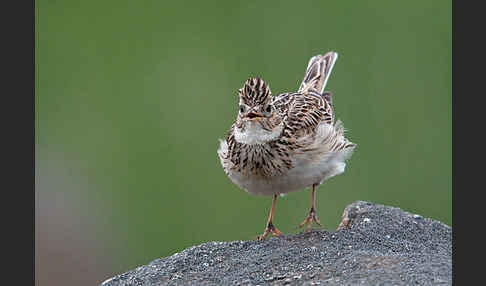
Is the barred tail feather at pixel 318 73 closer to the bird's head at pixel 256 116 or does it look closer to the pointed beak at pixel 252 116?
the bird's head at pixel 256 116

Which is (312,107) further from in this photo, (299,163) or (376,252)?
(376,252)

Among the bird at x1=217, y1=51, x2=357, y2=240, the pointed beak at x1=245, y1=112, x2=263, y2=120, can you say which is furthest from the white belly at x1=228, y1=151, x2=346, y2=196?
the pointed beak at x1=245, y1=112, x2=263, y2=120

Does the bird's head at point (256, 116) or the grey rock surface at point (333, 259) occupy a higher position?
the bird's head at point (256, 116)

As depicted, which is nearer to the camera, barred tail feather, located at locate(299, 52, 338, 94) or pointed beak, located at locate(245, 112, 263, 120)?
pointed beak, located at locate(245, 112, 263, 120)

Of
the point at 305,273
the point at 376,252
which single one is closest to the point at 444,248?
the point at 376,252

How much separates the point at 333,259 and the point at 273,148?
1296 millimetres

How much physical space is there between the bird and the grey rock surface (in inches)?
19.6

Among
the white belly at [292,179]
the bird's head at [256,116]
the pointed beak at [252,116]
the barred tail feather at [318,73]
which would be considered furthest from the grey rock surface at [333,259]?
the barred tail feather at [318,73]

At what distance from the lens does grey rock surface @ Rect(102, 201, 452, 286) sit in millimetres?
6398

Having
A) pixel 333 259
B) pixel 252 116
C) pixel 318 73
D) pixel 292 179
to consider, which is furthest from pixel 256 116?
pixel 318 73

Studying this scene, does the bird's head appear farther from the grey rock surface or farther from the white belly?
the grey rock surface

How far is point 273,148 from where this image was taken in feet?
25.4

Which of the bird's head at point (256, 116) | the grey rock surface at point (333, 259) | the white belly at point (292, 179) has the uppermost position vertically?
the bird's head at point (256, 116)

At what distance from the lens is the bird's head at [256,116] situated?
7570 mm
